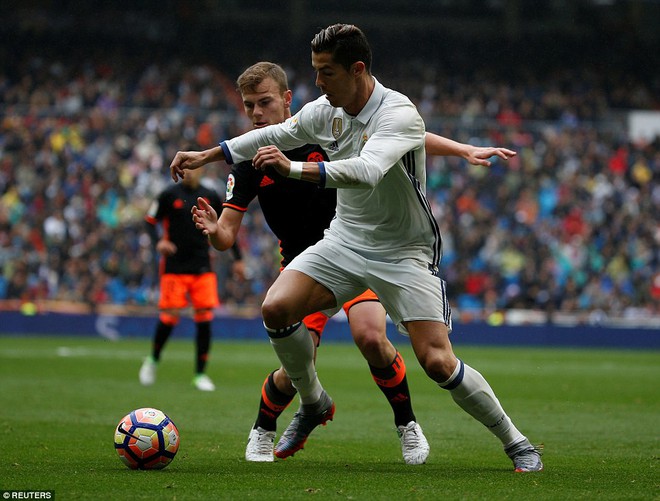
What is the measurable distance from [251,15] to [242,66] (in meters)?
2.61

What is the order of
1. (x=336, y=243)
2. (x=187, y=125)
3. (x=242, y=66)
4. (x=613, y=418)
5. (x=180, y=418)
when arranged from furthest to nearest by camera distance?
(x=242, y=66), (x=187, y=125), (x=613, y=418), (x=180, y=418), (x=336, y=243)

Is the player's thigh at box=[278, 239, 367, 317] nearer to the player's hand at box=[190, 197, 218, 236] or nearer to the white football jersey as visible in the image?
the white football jersey

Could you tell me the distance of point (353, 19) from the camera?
116ft

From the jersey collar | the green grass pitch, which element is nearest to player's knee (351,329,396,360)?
the green grass pitch

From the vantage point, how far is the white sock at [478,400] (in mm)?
6145

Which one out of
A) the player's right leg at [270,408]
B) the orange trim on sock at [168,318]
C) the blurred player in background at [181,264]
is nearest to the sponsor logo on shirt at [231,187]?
the player's right leg at [270,408]

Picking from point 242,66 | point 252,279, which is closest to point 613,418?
point 252,279

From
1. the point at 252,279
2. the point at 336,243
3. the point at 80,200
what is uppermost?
the point at 336,243

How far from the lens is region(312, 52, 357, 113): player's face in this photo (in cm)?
596

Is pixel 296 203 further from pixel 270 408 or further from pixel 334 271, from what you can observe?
pixel 270 408

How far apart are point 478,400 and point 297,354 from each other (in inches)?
46.2

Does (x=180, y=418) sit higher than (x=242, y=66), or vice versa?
(x=242, y=66)

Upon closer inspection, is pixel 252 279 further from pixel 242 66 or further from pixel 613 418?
pixel 613 418

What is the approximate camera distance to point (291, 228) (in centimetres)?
733
